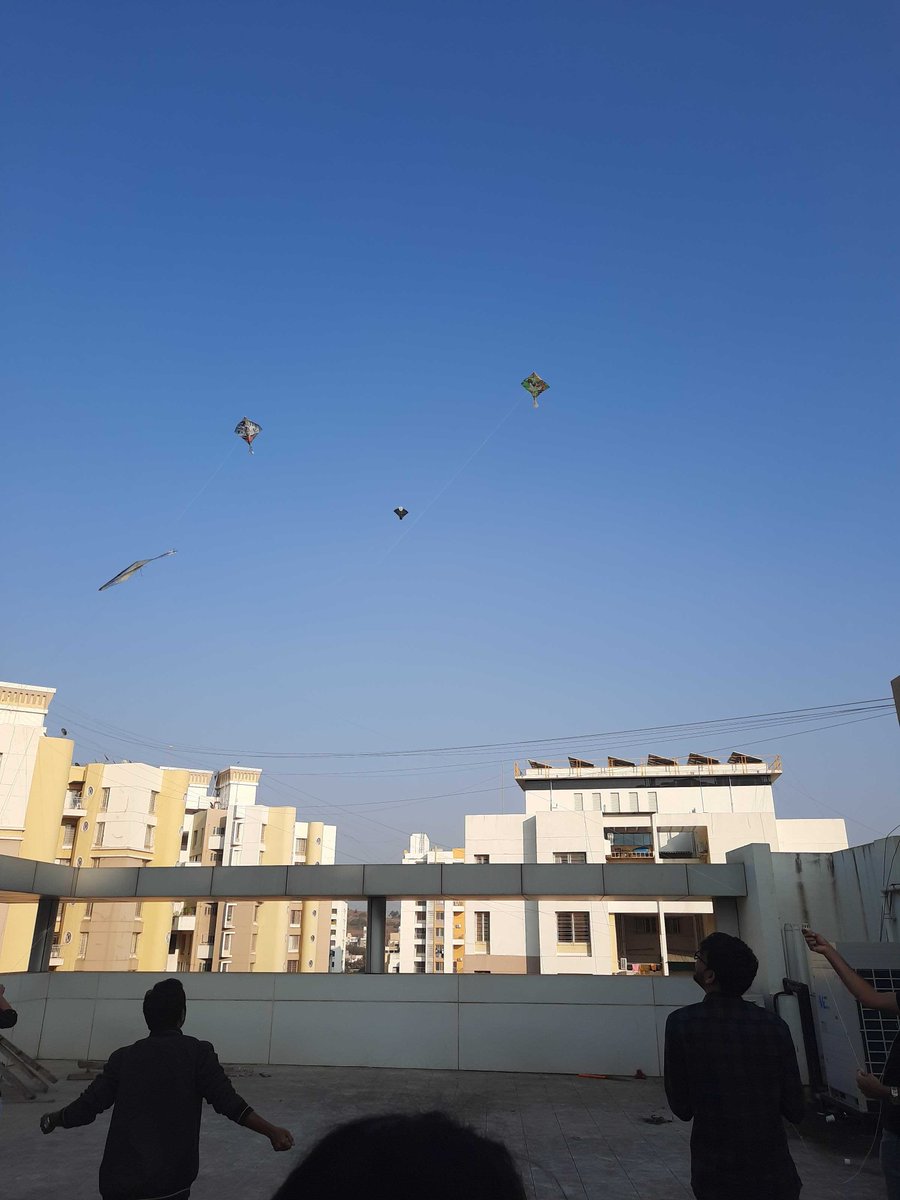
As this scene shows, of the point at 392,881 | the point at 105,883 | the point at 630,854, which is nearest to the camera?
the point at 392,881

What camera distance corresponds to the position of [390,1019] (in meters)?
→ 12.3

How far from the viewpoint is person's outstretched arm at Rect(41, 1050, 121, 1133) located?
3.43 meters

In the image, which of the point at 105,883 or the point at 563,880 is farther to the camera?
the point at 105,883

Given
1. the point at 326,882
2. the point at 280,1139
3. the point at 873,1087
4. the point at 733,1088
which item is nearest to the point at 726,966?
the point at 733,1088

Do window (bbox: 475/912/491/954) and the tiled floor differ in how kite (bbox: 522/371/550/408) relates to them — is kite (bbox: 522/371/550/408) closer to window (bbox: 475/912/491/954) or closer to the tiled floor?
the tiled floor

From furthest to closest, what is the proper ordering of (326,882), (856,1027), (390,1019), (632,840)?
(632,840), (326,882), (390,1019), (856,1027)

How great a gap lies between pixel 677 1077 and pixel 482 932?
51473mm

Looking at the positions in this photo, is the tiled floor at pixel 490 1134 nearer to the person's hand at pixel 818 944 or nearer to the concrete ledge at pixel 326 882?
the concrete ledge at pixel 326 882

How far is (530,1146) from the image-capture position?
7949 millimetres

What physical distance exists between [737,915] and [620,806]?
151 ft

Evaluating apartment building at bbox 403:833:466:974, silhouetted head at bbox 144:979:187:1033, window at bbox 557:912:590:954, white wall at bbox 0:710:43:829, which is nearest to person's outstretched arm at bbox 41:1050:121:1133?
silhouetted head at bbox 144:979:187:1033

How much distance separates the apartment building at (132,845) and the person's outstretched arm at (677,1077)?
29.6 m

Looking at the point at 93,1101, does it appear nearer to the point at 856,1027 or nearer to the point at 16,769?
the point at 856,1027

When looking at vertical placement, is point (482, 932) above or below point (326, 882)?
below
